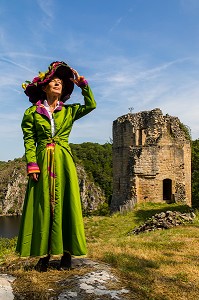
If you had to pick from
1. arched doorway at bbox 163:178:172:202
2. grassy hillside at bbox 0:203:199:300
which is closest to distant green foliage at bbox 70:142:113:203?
arched doorway at bbox 163:178:172:202

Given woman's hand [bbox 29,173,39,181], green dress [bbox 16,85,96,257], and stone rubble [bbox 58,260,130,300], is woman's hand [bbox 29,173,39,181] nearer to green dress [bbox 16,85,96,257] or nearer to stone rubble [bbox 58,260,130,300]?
green dress [bbox 16,85,96,257]

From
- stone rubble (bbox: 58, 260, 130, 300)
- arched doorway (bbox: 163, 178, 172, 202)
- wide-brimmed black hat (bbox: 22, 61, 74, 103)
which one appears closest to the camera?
stone rubble (bbox: 58, 260, 130, 300)

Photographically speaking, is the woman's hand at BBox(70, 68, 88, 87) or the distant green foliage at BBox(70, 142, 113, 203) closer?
the woman's hand at BBox(70, 68, 88, 87)

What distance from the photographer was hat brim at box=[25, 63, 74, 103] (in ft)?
14.8

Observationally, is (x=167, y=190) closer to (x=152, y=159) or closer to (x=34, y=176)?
(x=152, y=159)

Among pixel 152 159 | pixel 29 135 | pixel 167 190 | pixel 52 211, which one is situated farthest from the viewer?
pixel 167 190

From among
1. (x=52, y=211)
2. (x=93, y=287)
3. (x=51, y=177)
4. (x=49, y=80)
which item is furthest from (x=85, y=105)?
(x=93, y=287)

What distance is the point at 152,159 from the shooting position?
21234 mm

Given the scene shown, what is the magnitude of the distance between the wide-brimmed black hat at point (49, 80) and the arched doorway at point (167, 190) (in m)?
17.9

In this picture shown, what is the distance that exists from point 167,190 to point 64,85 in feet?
60.0

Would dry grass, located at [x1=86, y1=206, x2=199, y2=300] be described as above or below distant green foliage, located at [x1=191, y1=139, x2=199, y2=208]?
below

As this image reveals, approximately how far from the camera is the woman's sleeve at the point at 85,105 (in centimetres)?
452

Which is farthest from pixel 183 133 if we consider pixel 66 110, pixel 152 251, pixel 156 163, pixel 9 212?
pixel 9 212

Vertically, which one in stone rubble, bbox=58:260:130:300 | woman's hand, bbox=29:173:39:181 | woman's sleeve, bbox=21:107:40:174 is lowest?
A: stone rubble, bbox=58:260:130:300
